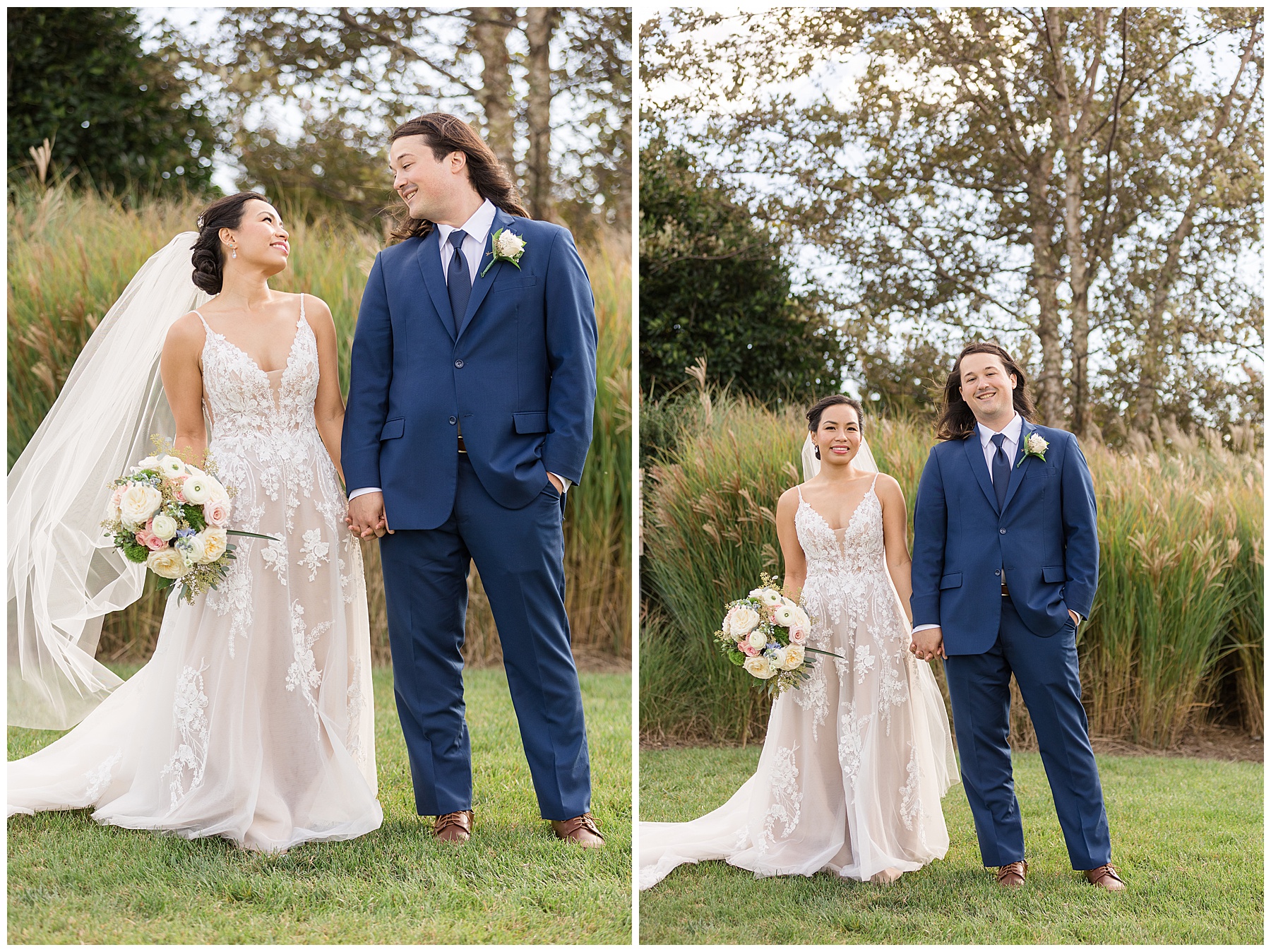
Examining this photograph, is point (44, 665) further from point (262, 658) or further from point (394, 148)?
point (394, 148)

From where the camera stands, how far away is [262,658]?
135 inches

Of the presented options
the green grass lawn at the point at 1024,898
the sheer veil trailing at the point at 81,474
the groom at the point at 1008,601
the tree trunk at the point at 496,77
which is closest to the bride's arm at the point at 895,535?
the groom at the point at 1008,601

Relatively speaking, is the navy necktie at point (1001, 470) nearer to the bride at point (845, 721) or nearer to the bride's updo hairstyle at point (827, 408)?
the bride at point (845, 721)

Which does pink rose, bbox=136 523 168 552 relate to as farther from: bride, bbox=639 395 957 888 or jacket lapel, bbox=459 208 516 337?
bride, bbox=639 395 957 888

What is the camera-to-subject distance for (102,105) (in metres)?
9.34

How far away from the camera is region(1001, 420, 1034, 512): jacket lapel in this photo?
3.83m

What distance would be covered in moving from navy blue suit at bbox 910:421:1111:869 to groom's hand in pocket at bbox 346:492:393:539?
2026 mm

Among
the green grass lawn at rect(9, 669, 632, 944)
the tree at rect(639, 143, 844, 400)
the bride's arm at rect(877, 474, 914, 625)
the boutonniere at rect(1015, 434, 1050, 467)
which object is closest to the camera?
the green grass lawn at rect(9, 669, 632, 944)

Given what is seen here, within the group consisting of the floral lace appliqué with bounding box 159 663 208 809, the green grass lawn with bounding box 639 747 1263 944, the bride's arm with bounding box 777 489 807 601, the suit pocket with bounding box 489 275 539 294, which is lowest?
the green grass lawn with bounding box 639 747 1263 944

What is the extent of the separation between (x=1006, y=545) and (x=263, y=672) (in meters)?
2.70

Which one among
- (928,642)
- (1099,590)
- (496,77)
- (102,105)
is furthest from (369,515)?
(102,105)

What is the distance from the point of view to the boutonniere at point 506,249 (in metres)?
3.35

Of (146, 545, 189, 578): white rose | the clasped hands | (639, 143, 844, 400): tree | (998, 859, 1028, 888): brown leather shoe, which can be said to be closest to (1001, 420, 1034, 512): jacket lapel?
the clasped hands

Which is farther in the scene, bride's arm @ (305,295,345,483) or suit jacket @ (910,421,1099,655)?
suit jacket @ (910,421,1099,655)
